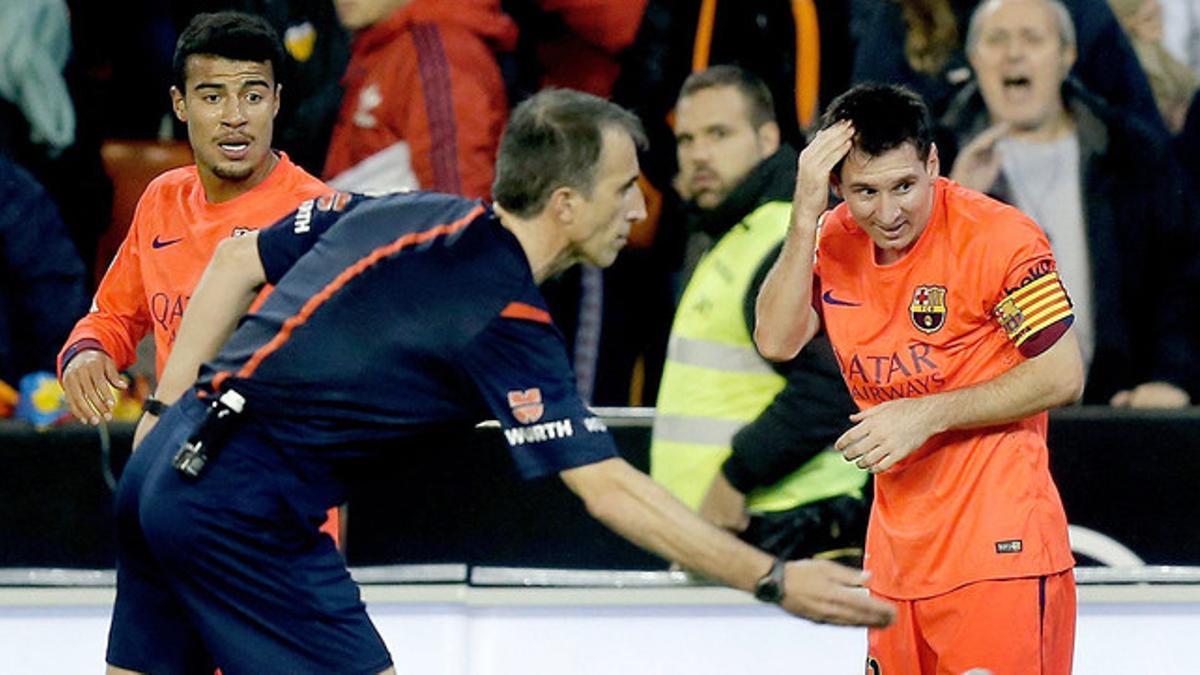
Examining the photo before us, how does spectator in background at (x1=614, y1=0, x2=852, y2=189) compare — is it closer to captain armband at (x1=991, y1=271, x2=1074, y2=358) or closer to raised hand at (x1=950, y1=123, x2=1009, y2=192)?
raised hand at (x1=950, y1=123, x2=1009, y2=192)

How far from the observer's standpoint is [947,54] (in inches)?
255

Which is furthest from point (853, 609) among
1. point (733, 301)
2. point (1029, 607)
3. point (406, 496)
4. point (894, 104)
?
point (406, 496)

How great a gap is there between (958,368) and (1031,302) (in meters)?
0.23

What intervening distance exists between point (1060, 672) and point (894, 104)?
3.87 ft

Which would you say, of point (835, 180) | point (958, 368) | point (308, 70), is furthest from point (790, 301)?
point (308, 70)

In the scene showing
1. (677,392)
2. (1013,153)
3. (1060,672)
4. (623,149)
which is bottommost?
(1060,672)

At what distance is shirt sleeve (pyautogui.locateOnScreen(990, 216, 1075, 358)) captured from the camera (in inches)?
167

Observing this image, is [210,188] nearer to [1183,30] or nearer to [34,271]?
[34,271]

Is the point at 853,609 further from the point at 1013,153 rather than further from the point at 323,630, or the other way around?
the point at 1013,153

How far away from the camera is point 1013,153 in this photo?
6.36 metres

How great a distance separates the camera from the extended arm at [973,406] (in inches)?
165

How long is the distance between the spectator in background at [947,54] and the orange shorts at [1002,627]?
7.90ft

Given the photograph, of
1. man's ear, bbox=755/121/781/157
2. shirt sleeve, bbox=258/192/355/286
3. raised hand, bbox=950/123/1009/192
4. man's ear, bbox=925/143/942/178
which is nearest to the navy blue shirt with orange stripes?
shirt sleeve, bbox=258/192/355/286

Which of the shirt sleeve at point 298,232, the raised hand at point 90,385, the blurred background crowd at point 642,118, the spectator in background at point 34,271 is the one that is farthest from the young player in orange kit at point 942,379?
the spectator in background at point 34,271
